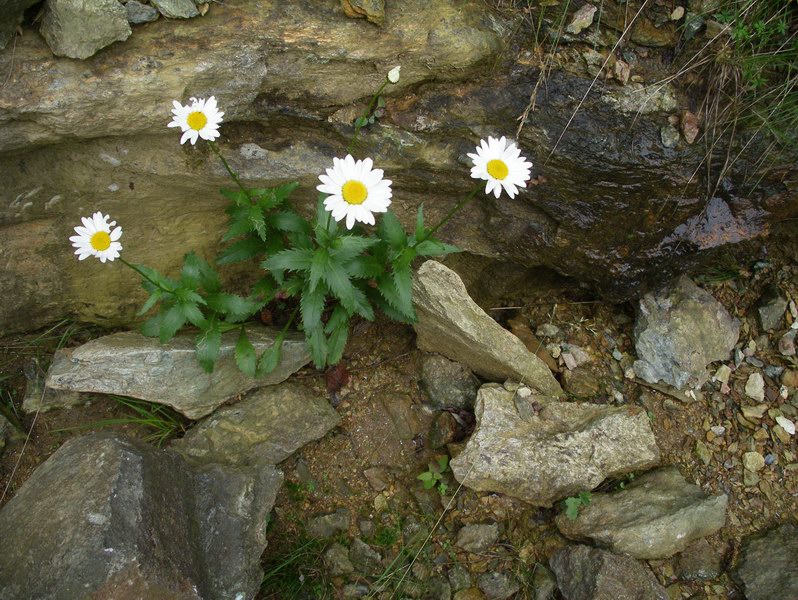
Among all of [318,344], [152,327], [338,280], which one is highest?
[338,280]

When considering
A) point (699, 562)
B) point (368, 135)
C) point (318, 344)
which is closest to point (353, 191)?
point (368, 135)

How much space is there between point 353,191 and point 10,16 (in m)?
1.68

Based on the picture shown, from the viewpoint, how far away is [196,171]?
3.33 meters

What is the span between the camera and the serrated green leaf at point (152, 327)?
10.4ft

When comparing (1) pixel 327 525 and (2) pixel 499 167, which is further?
(1) pixel 327 525

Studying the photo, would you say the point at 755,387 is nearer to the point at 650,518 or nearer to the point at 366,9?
the point at 650,518

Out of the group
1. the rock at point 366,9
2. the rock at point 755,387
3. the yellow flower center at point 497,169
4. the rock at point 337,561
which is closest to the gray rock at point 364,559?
the rock at point 337,561

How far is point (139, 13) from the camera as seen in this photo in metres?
2.89

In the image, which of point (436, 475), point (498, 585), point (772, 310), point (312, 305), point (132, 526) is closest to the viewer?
point (132, 526)

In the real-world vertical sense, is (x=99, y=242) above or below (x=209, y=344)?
above

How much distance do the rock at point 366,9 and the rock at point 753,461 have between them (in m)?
2.98

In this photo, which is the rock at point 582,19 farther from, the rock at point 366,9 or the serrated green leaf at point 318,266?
the serrated green leaf at point 318,266

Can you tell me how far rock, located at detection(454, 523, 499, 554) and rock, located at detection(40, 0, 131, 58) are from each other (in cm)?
286

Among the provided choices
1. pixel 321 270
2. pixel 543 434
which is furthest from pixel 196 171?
pixel 543 434
